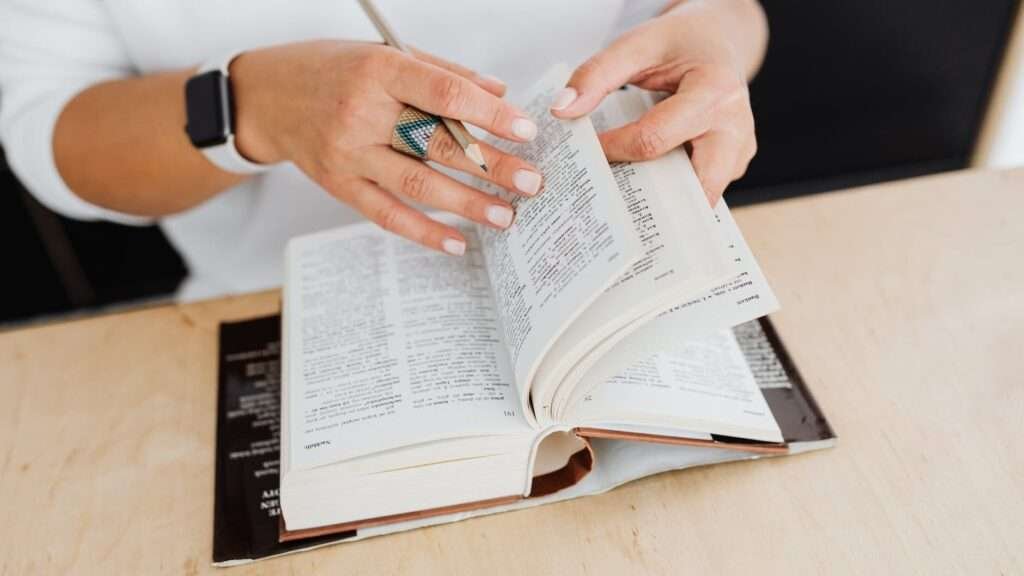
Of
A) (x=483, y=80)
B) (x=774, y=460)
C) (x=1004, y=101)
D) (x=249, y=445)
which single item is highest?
(x=1004, y=101)

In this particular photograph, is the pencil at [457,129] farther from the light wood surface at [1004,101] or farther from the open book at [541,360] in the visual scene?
the light wood surface at [1004,101]

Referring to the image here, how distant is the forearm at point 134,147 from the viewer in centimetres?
85

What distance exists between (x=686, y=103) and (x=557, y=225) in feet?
0.50

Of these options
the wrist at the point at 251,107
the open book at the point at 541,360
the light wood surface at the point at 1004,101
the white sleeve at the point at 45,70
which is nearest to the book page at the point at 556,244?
the open book at the point at 541,360

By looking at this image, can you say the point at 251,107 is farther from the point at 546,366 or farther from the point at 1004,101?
the point at 1004,101

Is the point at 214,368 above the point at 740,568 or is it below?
above

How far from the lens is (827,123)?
1.85 meters

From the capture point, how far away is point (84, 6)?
89 cm

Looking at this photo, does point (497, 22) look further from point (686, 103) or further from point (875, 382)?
point (875, 382)

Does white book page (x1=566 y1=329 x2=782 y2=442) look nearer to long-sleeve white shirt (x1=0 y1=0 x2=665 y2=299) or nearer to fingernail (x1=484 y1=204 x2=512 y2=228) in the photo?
fingernail (x1=484 y1=204 x2=512 y2=228)

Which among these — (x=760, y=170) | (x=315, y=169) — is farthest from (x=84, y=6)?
(x=760, y=170)

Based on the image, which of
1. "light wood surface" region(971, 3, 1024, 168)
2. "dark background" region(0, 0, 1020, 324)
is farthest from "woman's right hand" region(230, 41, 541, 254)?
"light wood surface" region(971, 3, 1024, 168)

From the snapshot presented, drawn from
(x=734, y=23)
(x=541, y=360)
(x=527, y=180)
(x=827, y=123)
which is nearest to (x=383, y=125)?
(x=527, y=180)

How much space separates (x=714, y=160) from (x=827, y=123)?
134 centimetres
